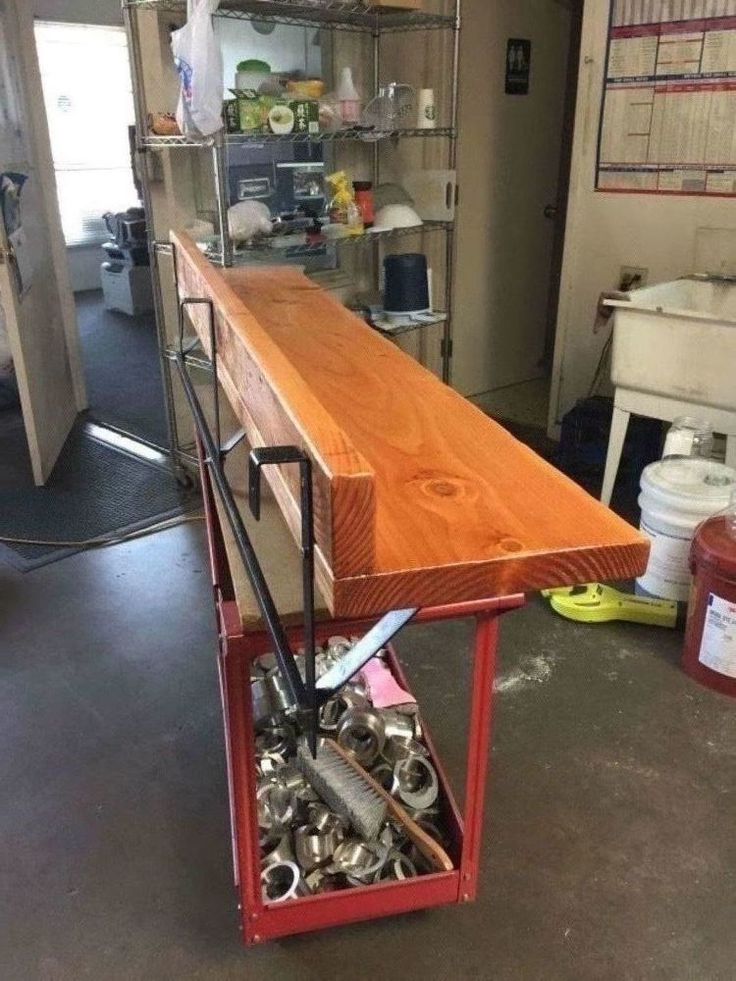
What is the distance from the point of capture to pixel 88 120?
6.57m

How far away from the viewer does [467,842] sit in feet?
4.80

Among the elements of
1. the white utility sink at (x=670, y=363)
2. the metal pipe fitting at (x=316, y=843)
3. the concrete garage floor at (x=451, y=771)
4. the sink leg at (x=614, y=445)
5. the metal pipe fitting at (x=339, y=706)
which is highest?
the white utility sink at (x=670, y=363)

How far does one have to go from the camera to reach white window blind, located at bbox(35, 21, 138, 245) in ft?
20.5

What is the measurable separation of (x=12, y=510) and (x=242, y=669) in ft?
7.68

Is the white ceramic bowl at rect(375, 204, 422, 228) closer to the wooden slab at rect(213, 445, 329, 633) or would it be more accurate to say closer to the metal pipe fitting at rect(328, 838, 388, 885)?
the wooden slab at rect(213, 445, 329, 633)

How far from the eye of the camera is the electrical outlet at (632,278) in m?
3.35

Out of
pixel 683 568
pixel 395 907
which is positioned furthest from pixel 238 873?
pixel 683 568

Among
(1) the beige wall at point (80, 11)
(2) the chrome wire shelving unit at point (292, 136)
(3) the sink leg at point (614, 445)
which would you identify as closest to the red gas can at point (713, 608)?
(3) the sink leg at point (614, 445)

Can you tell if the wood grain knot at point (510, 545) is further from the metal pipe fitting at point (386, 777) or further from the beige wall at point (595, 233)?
the beige wall at point (595, 233)

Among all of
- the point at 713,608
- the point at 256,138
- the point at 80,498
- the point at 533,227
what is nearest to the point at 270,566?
the point at 713,608

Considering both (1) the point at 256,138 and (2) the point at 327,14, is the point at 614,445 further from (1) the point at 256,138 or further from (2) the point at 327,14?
(2) the point at 327,14

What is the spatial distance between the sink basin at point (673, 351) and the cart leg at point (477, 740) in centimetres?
156

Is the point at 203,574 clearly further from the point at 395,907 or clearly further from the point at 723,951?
the point at 723,951

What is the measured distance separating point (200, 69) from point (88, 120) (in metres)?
4.76
